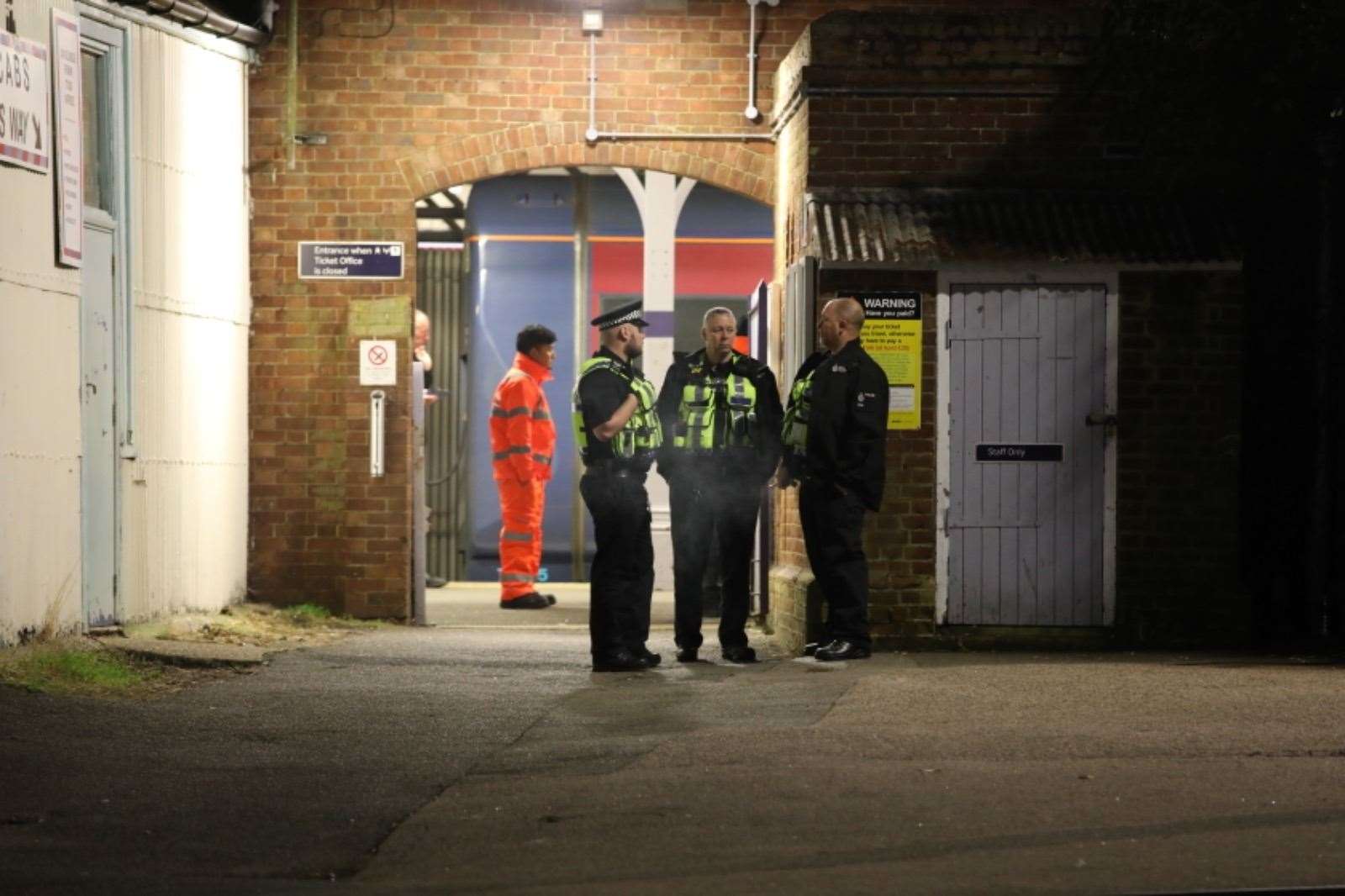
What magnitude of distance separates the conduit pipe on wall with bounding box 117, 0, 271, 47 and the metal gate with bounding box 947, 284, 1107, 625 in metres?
4.95

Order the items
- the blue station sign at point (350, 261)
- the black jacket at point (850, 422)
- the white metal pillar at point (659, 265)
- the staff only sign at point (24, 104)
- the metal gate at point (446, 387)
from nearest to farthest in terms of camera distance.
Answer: the staff only sign at point (24, 104)
the black jacket at point (850, 422)
the blue station sign at point (350, 261)
the white metal pillar at point (659, 265)
the metal gate at point (446, 387)

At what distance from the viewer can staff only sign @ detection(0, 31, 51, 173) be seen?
33.4 feet

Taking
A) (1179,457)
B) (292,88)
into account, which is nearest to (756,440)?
(1179,457)

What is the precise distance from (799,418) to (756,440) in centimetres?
27

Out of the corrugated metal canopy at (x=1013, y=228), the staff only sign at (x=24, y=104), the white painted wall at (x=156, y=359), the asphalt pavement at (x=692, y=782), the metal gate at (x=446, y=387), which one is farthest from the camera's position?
the metal gate at (x=446, y=387)

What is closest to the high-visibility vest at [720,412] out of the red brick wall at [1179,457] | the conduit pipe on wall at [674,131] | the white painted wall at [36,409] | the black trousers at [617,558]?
the black trousers at [617,558]

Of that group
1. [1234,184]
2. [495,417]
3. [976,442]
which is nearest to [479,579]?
[495,417]

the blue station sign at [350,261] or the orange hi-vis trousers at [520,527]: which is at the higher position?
the blue station sign at [350,261]

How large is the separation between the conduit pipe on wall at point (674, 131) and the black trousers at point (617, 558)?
3953 millimetres

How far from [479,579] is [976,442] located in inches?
275

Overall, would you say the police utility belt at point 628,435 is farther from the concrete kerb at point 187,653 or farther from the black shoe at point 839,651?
the concrete kerb at point 187,653

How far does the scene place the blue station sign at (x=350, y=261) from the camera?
1432cm

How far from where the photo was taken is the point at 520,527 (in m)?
16.2

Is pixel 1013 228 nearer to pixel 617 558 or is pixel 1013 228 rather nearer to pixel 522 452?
pixel 617 558
